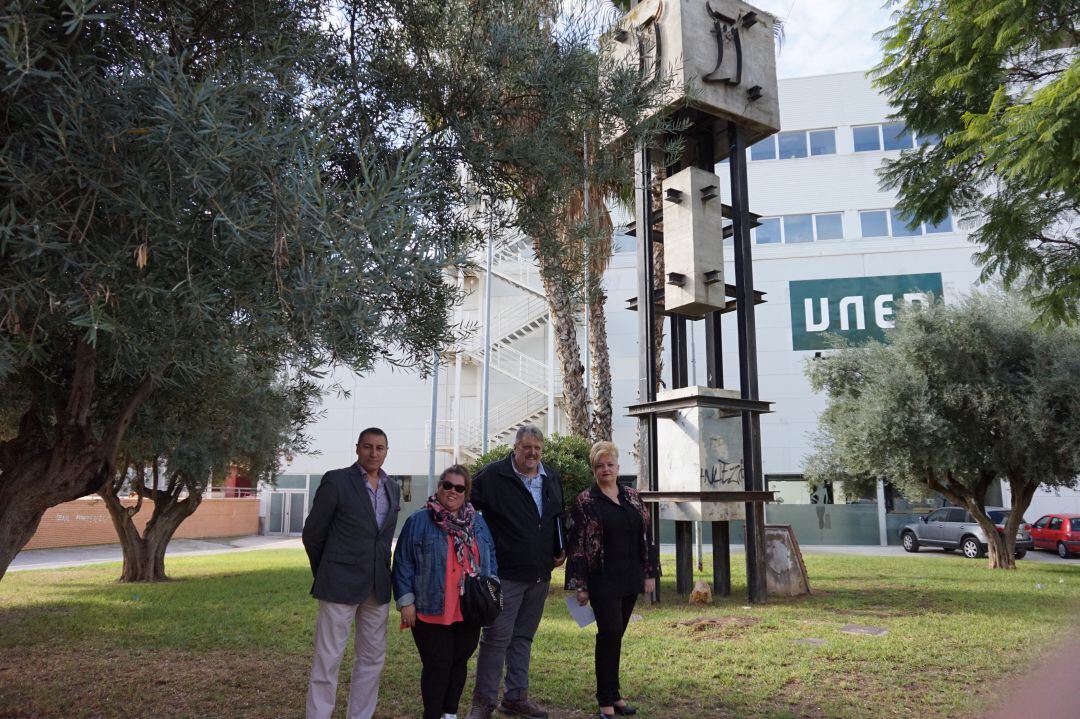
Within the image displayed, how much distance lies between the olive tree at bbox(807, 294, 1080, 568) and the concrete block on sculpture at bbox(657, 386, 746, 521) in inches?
292

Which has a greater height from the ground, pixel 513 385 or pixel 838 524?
pixel 513 385

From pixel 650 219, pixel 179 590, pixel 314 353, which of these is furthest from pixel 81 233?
pixel 179 590

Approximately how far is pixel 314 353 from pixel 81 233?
119 centimetres

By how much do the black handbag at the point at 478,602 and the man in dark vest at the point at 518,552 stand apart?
0.54 meters

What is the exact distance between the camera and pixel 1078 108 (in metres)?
6.21

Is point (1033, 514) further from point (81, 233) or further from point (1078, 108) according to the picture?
point (81, 233)

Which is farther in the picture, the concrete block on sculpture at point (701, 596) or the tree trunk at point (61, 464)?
the concrete block on sculpture at point (701, 596)

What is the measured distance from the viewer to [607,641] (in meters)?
4.96

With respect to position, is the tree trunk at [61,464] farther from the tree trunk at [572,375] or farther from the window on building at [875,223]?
the window on building at [875,223]

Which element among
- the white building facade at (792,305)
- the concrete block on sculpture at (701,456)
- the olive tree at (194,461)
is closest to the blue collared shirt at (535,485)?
the olive tree at (194,461)

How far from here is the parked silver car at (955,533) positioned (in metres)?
21.3

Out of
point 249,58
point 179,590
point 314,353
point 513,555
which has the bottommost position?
point 179,590

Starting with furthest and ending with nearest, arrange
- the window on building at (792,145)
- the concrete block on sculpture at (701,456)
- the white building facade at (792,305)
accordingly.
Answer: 1. the window on building at (792,145)
2. the white building facade at (792,305)
3. the concrete block on sculpture at (701,456)

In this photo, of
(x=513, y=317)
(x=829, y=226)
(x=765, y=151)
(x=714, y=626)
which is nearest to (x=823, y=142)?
(x=765, y=151)
